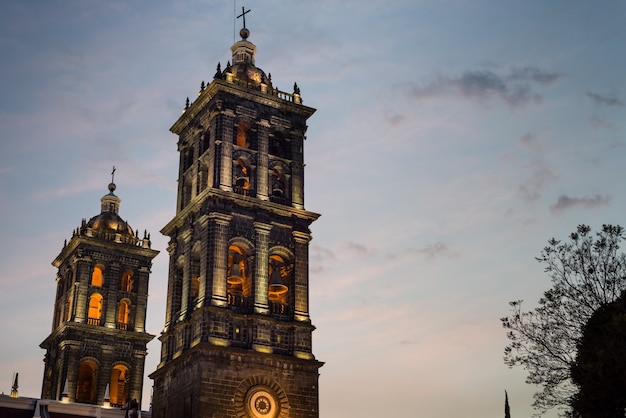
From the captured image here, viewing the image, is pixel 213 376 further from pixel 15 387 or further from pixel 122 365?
pixel 122 365

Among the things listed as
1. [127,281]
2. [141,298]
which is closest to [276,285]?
[141,298]

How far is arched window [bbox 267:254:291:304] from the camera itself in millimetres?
54219

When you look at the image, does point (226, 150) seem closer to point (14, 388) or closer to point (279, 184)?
point (279, 184)

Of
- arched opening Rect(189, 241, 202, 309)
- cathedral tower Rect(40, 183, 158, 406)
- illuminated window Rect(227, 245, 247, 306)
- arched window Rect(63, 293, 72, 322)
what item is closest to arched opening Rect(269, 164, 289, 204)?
illuminated window Rect(227, 245, 247, 306)

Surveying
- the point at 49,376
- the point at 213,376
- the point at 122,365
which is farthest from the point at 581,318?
the point at 49,376

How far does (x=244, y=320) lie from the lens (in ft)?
169

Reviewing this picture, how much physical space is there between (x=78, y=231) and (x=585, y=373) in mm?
55309

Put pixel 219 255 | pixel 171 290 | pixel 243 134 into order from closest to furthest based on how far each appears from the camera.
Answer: pixel 219 255, pixel 171 290, pixel 243 134

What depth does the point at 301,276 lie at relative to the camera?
5481 cm

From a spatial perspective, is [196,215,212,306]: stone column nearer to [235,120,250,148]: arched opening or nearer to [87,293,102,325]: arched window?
[235,120,250,148]: arched opening

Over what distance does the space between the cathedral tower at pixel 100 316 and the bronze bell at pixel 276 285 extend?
24.2 m

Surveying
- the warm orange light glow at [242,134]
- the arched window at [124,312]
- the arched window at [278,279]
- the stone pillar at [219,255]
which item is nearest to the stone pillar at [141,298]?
the arched window at [124,312]

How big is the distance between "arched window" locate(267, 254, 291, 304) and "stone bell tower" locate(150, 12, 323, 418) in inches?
2.8

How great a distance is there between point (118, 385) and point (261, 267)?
2826 centimetres
